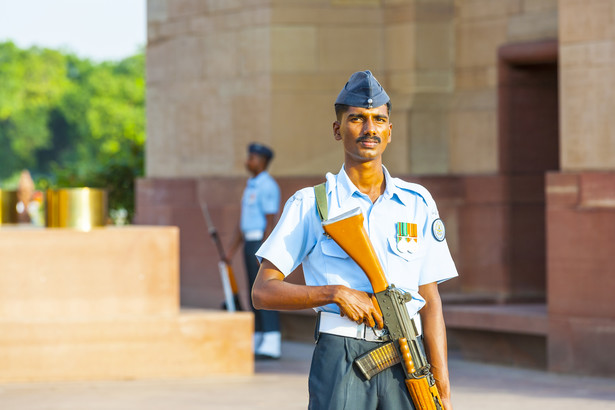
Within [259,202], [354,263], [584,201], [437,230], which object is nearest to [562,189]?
[584,201]

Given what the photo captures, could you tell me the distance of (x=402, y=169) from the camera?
A: 1252 centimetres

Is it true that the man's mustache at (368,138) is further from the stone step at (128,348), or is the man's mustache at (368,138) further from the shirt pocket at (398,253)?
the stone step at (128,348)

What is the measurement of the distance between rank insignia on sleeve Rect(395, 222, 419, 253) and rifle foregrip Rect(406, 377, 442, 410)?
427 mm

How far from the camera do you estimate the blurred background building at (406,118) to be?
11852 mm

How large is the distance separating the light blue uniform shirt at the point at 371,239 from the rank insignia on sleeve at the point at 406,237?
0.01 metres

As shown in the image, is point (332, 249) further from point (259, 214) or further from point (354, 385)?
point (259, 214)

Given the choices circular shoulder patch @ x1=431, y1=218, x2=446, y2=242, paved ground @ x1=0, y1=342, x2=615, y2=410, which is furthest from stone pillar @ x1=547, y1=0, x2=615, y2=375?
circular shoulder patch @ x1=431, y1=218, x2=446, y2=242

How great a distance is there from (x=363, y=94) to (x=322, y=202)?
38 cm

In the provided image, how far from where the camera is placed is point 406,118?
12.5 m

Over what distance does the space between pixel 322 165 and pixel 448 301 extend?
2.01 metres

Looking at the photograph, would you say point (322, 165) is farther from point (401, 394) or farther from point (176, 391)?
point (401, 394)

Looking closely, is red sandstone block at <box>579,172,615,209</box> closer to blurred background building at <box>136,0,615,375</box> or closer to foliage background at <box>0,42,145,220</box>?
blurred background building at <box>136,0,615,375</box>

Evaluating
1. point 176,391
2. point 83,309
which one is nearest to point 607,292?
point 176,391

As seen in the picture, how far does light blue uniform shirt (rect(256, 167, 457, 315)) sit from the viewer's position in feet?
13.5
